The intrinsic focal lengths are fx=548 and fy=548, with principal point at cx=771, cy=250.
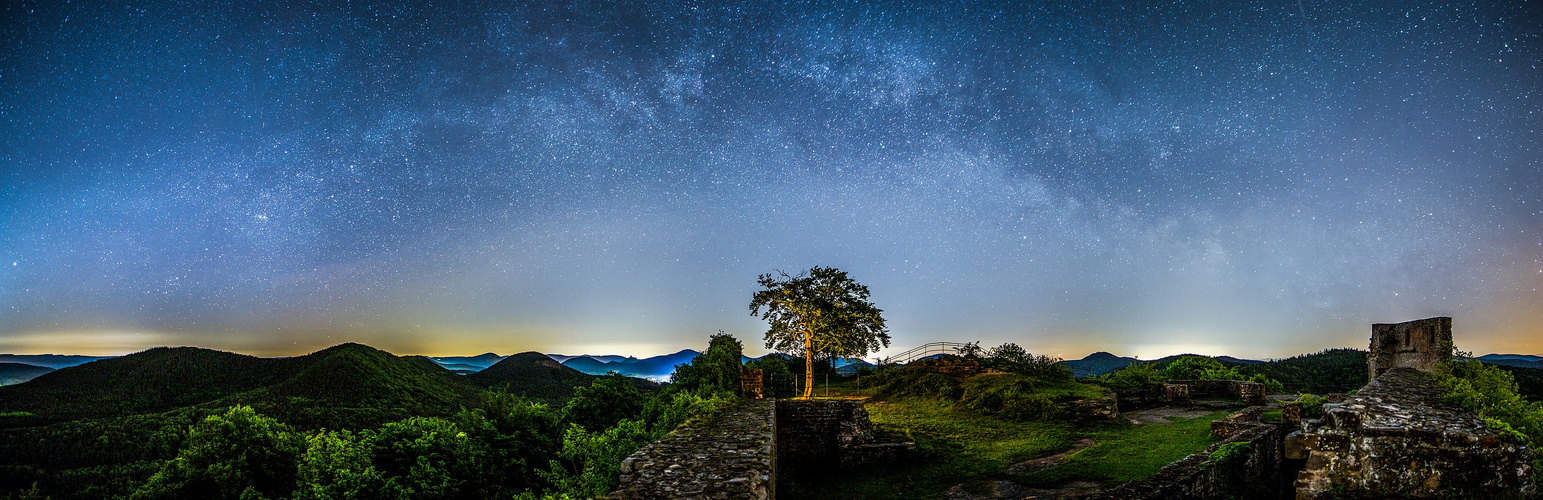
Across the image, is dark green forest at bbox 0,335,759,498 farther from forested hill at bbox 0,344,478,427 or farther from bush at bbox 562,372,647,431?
forested hill at bbox 0,344,478,427

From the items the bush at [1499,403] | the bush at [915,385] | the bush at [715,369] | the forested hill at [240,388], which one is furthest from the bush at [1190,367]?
the forested hill at [240,388]

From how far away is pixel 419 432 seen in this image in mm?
17953

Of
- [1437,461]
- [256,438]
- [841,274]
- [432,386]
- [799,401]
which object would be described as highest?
[841,274]

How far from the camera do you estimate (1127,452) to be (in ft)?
45.7

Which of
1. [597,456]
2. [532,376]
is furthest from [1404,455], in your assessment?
[532,376]

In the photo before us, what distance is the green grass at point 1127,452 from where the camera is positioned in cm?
1172

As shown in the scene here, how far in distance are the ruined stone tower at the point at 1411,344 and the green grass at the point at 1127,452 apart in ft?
17.6

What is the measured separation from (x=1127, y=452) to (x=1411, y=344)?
1053 cm

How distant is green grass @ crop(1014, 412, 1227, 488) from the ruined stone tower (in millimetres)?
5375

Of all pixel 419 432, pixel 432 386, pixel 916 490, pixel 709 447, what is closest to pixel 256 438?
pixel 419 432

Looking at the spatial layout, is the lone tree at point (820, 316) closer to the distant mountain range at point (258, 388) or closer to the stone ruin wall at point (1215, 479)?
the stone ruin wall at point (1215, 479)

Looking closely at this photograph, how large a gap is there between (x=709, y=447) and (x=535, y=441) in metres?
19.6

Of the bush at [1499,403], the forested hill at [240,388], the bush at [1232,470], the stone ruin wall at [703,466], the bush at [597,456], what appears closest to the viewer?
the stone ruin wall at [703,466]

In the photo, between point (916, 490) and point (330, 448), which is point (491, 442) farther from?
point (916, 490)
